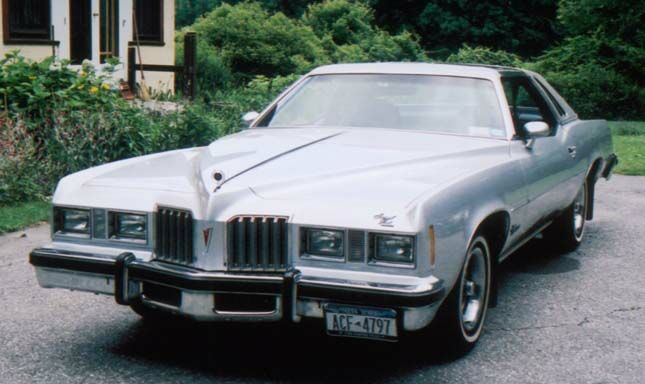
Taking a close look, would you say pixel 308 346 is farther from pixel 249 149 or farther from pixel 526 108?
pixel 526 108

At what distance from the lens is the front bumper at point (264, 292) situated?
420cm

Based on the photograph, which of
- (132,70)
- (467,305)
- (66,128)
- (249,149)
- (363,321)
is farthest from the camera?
(132,70)

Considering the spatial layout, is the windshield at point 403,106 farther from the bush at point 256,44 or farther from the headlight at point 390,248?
the bush at point 256,44

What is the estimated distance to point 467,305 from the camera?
16.6ft

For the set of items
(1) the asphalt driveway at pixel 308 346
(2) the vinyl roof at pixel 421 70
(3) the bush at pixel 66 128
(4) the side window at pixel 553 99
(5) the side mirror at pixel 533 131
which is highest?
(2) the vinyl roof at pixel 421 70

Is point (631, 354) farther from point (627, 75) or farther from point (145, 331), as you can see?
point (627, 75)

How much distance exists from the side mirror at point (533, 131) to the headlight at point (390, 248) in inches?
80.1

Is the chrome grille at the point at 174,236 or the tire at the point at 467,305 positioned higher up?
the chrome grille at the point at 174,236

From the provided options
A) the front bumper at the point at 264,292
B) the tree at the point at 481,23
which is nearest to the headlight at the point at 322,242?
the front bumper at the point at 264,292

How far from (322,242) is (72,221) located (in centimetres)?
137

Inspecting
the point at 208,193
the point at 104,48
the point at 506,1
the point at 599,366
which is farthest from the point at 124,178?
the point at 506,1

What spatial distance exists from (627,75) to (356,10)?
11.8 metres

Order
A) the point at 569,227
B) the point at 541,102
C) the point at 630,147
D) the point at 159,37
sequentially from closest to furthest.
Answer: the point at 541,102, the point at 569,227, the point at 630,147, the point at 159,37

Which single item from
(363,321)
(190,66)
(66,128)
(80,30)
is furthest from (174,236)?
(80,30)
